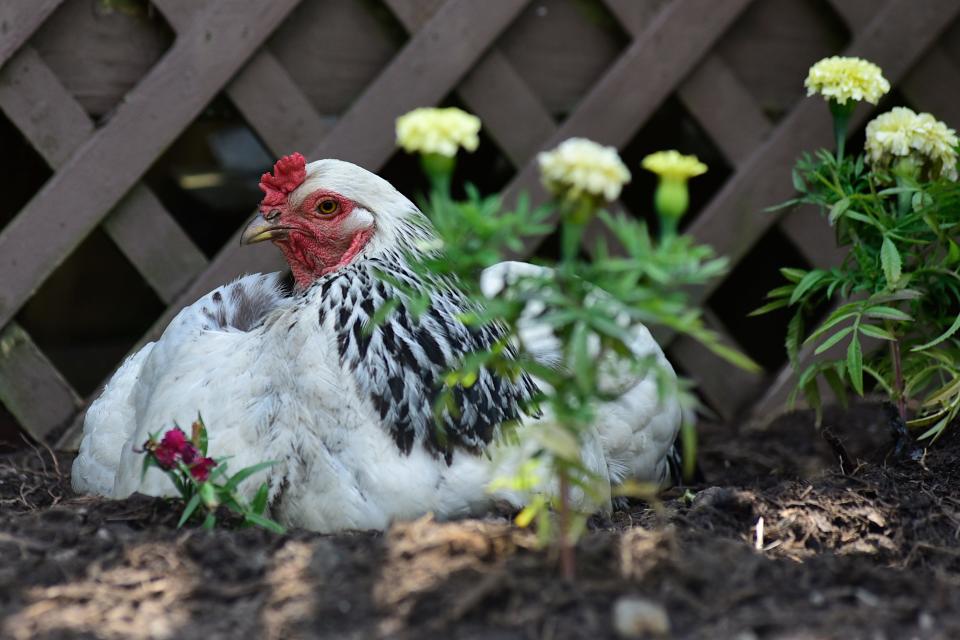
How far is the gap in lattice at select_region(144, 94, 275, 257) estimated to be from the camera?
5.24 meters

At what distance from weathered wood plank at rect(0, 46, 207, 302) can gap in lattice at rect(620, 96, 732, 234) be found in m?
2.02

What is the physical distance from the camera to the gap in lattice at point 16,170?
4.49m

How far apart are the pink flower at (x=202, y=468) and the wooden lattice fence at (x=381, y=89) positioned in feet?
4.42

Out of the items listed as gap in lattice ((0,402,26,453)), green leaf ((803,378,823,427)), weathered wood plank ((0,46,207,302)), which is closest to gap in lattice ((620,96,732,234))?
green leaf ((803,378,823,427))

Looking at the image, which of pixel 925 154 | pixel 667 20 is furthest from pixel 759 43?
pixel 925 154

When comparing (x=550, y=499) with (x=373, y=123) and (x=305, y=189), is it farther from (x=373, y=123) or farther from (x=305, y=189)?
(x=373, y=123)

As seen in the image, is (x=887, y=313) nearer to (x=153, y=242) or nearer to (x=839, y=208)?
(x=839, y=208)

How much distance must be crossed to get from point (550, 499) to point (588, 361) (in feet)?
2.18

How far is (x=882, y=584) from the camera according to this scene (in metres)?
2.06

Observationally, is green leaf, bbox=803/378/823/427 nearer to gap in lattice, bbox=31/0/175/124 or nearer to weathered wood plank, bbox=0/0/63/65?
gap in lattice, bbox=31/0/175/124

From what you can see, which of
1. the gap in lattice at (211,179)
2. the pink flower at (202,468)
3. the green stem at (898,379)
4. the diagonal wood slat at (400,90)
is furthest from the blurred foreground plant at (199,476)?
the gap in lattice at (211,179)

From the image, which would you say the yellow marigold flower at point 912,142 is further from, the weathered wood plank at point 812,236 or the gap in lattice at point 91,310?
the gap in lattice at point 91,310

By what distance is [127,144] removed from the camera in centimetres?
349

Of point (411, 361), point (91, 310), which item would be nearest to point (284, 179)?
point (411, 361)
